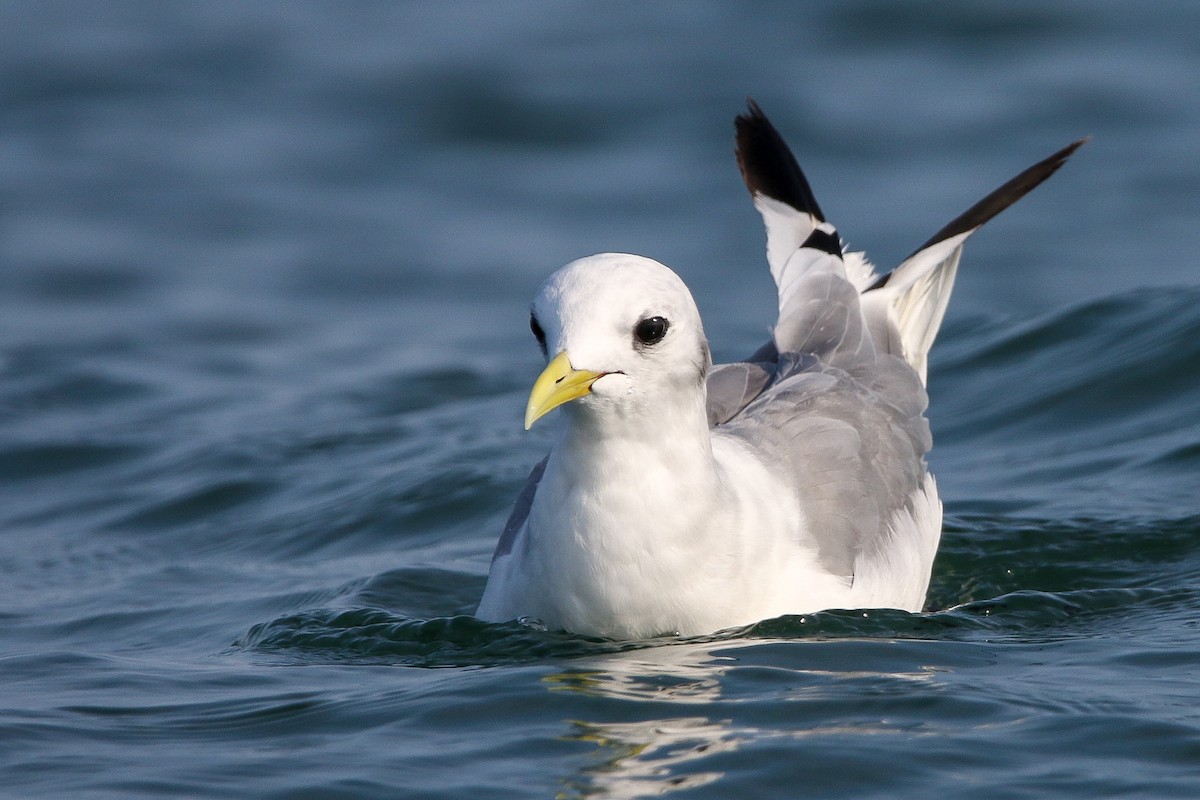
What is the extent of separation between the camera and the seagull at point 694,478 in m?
5.25

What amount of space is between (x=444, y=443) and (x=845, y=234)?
438 cm

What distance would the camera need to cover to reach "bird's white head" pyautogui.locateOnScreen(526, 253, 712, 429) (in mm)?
5082

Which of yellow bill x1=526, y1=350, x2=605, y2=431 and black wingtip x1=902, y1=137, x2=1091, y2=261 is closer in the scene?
yellow bill x1=526, y1=350, x2=605, y2=431

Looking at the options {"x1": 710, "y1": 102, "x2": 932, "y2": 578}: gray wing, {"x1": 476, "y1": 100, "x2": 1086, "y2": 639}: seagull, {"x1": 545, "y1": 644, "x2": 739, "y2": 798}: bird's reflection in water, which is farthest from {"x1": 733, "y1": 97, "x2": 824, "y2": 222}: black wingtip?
{"x1": 545, "y1": 644, "x2": 739, "y2": 798}: bird's reflection in water

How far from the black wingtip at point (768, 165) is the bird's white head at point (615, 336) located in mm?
2983

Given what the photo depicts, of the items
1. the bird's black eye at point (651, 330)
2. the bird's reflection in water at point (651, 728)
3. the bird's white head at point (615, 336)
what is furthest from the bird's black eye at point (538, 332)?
the bird's reflection in water at point (651, 728)

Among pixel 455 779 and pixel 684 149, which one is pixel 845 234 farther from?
pixel 455 779

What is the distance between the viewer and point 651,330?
5.29 meters

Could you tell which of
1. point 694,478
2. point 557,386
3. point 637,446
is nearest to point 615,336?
point 557,386

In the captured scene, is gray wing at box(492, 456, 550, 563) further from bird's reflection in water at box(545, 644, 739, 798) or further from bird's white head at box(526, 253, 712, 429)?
bird's white head at box(526, 253, 712, 429)

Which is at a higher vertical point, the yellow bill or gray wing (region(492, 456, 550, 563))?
the yellow bill

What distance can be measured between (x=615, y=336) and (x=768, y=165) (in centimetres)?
346

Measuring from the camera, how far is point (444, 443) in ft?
32.2

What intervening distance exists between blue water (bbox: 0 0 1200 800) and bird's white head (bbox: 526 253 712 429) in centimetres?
85
